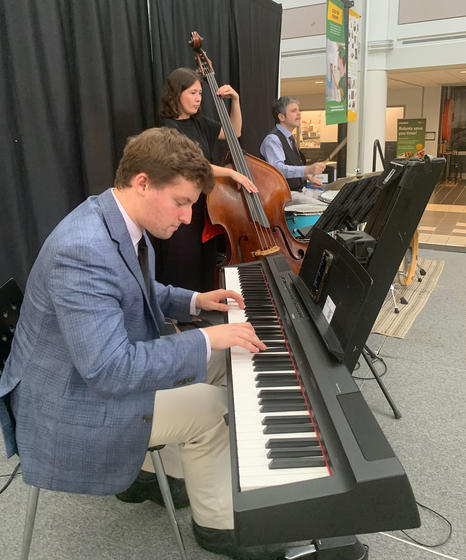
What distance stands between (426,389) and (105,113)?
7.07 ft

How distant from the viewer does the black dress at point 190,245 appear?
8.87ft

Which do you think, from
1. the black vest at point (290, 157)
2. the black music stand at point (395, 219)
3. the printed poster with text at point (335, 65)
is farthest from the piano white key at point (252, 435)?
the printed poster with text at point (335, 65)

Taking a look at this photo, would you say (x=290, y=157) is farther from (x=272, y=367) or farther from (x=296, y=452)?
(x=296, y=452)

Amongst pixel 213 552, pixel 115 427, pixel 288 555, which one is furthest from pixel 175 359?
pixel 213 552

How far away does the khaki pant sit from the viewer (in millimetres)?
1250

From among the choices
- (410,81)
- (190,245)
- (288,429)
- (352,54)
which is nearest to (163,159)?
(288,429)

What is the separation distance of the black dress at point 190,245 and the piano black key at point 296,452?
1922mm

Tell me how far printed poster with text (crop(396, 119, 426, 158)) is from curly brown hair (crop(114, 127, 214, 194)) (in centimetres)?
648

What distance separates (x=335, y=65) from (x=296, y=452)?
411cm

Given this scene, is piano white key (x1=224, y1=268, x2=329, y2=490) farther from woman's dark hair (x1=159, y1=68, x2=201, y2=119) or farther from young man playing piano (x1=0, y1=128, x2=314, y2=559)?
woman's dark hair (x1=159, y1=68, x2=201, y2=119)

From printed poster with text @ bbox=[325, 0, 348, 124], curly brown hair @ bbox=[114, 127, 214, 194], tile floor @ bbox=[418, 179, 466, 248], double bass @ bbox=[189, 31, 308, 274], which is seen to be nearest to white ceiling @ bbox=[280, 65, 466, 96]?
tile floor @ bbox=[418, 179, 466, 248]

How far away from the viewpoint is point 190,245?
2.81m

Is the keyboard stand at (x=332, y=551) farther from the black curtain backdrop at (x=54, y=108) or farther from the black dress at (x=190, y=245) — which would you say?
the black dress at (x=190, y=245)

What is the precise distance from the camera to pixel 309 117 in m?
12.0
